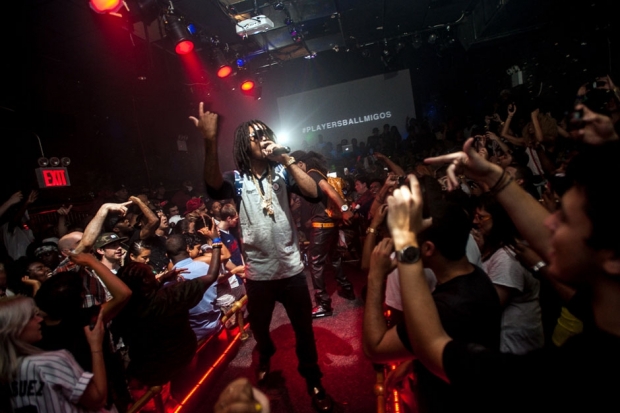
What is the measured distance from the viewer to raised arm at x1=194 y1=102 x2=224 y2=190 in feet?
7.27

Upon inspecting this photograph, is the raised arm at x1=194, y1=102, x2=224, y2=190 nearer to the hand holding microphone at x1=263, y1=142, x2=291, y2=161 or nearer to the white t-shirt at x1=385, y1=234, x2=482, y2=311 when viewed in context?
the hand holding microphone at x1=263, y1=142, x2=291, y2=161

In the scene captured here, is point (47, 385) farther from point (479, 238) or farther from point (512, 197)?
point (479, 238)

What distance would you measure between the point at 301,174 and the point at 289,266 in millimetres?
796

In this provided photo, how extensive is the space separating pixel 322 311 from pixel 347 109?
13299 millimetres

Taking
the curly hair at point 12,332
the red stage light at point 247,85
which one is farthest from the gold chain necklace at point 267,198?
the red stage light at point 247,85

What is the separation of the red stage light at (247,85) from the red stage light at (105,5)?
228 inches

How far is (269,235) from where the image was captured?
2695mm

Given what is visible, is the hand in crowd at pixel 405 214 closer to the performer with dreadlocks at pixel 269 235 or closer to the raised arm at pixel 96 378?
the performer with dreadlocks at pixel 269 235

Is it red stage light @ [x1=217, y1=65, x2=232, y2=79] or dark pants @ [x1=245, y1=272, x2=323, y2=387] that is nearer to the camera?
dark pants @ [x1=245, y1=272, x2=323, y2=387]

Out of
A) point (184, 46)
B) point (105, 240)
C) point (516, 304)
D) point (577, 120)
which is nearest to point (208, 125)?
point (577, 120)

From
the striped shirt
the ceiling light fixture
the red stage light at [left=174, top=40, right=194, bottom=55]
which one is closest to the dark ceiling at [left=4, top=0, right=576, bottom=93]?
the ceiling light fixture

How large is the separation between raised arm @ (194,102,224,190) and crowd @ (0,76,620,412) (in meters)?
0.02

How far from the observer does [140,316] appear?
2.79m

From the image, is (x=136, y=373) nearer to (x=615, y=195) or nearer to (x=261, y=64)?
(x=615, y=195)
